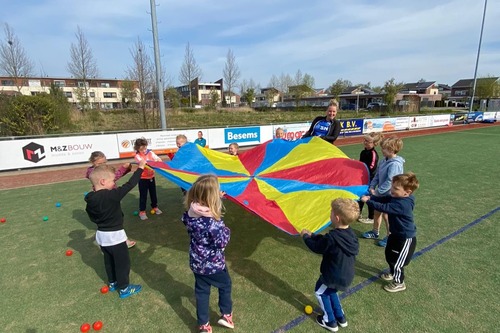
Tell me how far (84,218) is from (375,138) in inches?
196

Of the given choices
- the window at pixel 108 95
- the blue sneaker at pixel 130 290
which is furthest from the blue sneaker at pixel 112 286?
the window at pixel 108 95

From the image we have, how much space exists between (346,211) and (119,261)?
2.23m

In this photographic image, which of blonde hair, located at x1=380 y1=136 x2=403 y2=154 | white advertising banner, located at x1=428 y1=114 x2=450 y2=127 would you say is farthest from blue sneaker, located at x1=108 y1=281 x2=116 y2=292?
white advertising banner, located at x1=428 y1=114 x2=450 y2=127

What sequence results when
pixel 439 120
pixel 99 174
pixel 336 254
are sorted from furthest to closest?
pixel 439 120, pixel 99 174, pixel 336 254

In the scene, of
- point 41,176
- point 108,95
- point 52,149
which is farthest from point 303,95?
point 41,176

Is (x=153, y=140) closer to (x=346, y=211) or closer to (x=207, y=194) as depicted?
(x=207, y=194)

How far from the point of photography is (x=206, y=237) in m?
2.11

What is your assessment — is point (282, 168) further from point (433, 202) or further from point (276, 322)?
point (433, 202)

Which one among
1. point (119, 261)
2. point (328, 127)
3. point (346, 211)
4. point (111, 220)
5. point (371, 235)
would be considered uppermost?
point (328, 127)

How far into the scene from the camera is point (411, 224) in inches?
107

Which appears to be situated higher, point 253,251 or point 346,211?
point 346,211

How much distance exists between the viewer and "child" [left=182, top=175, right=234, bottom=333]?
2057mm

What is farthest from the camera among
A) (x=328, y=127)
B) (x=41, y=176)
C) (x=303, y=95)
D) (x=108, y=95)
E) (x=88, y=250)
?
(x=108, y=95)

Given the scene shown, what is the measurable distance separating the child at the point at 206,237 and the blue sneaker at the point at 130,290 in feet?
3.10
